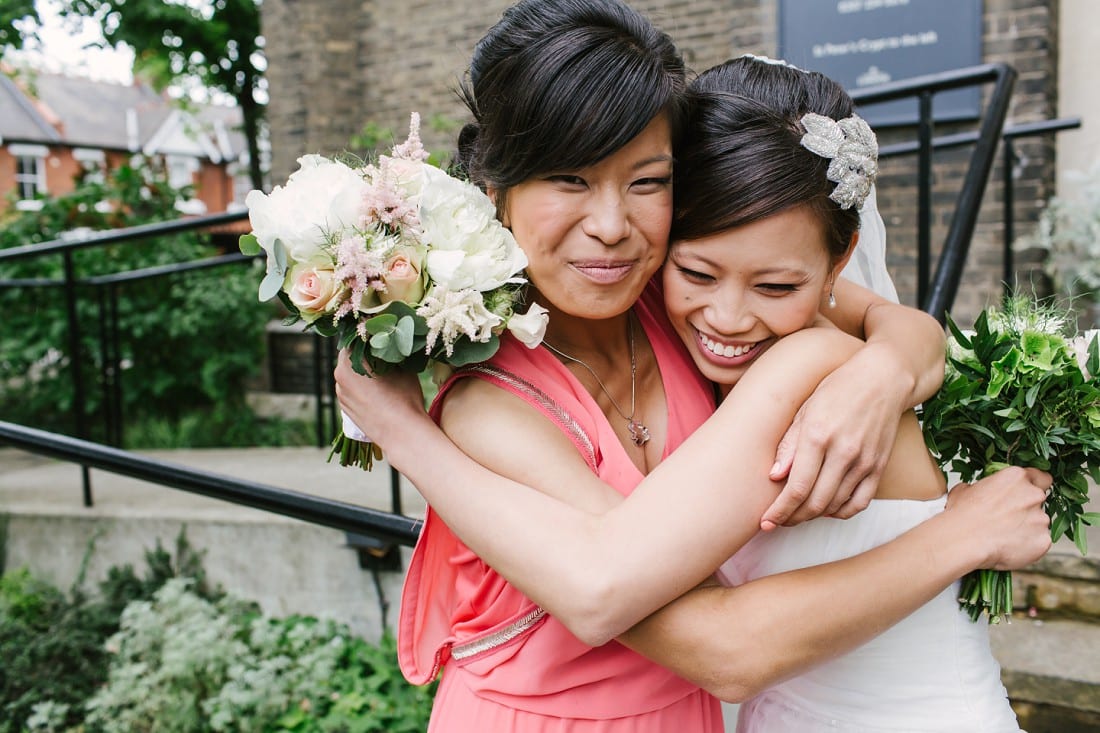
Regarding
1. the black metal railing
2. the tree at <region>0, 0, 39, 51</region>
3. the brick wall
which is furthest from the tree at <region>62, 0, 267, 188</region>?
the black metal railing

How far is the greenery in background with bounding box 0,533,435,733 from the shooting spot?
9.98 ft

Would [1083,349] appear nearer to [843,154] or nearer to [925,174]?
[843,154]

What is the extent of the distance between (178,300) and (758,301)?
21.2ft

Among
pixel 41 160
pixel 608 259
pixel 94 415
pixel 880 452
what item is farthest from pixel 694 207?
pixel 41 160

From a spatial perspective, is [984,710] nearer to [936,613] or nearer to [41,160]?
[936,613]

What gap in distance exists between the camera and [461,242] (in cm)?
123

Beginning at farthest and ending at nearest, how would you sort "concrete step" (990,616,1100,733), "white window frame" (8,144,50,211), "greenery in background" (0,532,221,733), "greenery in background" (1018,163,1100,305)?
"white window frame" (8,144,50,211) → "greenery in background" (1018,163,1100,305) → "greenery in background" (0,532,221,733) → "concrete step" (990,616,1100,733)

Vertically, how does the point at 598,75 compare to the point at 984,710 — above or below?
above

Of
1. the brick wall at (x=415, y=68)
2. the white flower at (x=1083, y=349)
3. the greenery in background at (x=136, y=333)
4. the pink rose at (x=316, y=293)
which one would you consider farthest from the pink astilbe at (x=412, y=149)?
the greenery in background at (x=136, y=333)

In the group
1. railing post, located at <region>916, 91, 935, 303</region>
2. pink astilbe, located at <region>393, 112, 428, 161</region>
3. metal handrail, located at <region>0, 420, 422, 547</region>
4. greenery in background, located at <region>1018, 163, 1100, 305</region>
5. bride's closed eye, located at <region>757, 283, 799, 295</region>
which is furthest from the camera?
greenery in background, located at <region>1018, 163, 1100, 305</region>

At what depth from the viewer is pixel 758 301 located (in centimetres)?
138

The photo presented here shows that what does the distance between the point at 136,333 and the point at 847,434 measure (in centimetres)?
647

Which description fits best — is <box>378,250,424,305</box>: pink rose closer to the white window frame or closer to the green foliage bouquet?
the green foliage bouquet

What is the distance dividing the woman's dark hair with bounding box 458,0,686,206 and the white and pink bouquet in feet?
0.37
